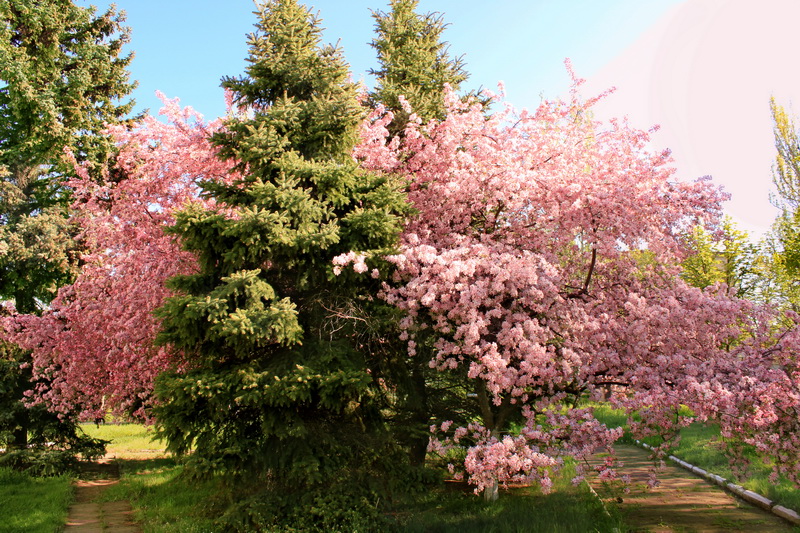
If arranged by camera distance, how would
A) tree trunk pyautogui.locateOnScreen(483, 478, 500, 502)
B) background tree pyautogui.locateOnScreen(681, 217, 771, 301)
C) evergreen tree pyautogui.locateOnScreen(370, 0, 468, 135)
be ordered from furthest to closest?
background tree pyautogui.locateOnScreen(681, 217, 771, 301) < evergreen tree pyautogui.locateOnScreen(370, 0, 468, 135) < tree trunk pyautogui.locateOnScreen(483, 478, 500, 502)

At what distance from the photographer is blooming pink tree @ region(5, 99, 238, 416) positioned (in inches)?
405

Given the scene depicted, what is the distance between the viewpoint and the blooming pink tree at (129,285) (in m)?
10.3

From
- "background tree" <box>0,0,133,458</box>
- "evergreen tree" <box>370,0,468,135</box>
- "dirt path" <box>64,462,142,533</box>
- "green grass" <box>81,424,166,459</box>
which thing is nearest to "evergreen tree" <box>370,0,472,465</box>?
"evergreen tree" <box>370,0,468,135</box>

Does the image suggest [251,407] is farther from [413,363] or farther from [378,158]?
[378,158]

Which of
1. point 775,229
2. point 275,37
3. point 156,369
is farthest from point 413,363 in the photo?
point 775,229

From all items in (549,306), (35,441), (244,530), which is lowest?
(244,530)

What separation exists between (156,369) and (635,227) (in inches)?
354

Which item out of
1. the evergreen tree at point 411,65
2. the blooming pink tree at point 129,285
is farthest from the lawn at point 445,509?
the evergreen tree at point 411,65

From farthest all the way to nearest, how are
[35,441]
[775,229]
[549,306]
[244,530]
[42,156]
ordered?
[775,229], [42,156], [35,441], [549,306], [244,530]

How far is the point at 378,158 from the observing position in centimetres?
1050

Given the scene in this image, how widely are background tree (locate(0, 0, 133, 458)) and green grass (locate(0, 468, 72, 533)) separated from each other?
7.36 feet

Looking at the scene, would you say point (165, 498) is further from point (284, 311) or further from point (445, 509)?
point (284, 311)

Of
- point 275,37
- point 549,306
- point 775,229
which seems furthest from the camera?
point 775,229

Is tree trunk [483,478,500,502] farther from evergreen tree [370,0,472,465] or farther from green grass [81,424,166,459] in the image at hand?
green grass [81,424,166,459]
